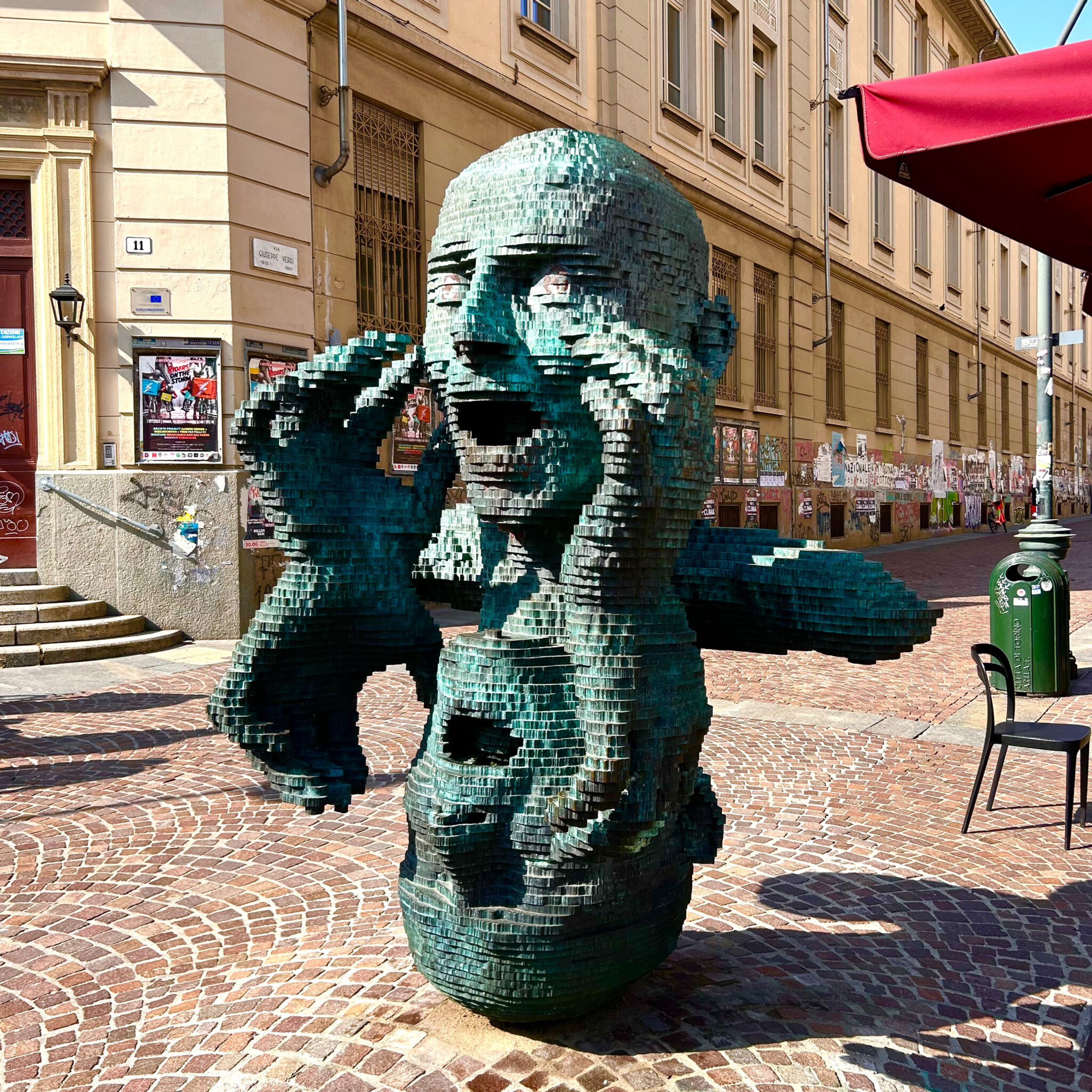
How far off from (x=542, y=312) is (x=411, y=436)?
983cm

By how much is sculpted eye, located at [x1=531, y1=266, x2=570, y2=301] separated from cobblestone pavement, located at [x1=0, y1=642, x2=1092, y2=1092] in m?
1.93

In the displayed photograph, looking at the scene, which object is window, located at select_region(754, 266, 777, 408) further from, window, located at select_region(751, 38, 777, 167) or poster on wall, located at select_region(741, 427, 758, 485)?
window, located at select_region(751, 38, 777, 167)

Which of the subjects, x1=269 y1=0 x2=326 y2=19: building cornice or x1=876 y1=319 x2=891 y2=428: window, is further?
x1=876 y1=319 x2=891 y2=428: window

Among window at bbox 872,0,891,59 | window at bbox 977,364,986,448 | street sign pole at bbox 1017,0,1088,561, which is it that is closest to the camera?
street sign pole at bbox 1017,0,1088,561

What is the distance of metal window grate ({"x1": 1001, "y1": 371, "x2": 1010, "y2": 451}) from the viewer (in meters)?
33.6

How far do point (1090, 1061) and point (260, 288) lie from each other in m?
9.87

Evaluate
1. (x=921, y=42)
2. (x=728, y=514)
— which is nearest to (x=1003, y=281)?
(x=921, y=42)

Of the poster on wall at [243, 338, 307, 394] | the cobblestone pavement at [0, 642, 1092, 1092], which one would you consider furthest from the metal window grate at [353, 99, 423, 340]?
the cobblestone pavement at [0, 642, 1092, 1092]

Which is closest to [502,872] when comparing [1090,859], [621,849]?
[621,849]

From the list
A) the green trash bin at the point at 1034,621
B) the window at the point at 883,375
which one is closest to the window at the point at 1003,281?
the window at the point at 883,375

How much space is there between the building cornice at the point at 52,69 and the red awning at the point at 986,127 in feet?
30.2

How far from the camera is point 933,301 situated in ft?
90.0

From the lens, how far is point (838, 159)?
22.3 meters

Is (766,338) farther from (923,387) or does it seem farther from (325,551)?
(325,551)
